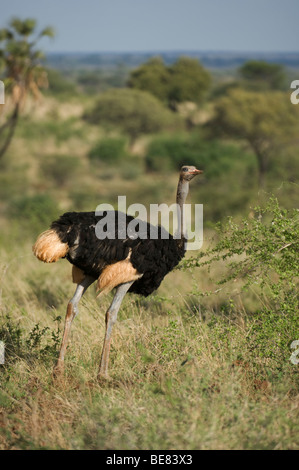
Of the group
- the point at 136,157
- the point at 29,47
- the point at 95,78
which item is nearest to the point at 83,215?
the point at 29,47

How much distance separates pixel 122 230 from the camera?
4672mm

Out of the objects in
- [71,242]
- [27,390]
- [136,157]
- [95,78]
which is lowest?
[27,390]

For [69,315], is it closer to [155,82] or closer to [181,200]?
[181,200]

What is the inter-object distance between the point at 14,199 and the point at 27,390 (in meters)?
22.4

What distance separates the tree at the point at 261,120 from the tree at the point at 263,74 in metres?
17.0

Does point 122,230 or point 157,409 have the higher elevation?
point 122,230

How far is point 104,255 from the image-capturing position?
4.60 meters

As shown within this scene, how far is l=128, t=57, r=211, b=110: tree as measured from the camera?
45.2 m

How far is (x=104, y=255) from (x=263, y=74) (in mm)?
49073

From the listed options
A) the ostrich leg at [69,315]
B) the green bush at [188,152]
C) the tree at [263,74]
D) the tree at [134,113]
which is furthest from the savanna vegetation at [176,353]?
the tree at [263,74]

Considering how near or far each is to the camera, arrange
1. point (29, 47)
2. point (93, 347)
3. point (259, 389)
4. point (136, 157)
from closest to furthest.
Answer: point (259, 389)
point (93, 347)
point (29, 47)
point (136, 157)

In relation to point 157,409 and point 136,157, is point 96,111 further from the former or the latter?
point 157,409

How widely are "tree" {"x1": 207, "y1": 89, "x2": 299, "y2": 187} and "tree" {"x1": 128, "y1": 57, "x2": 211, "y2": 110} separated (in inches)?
463

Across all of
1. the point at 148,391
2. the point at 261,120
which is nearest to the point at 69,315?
the point at 148,391
